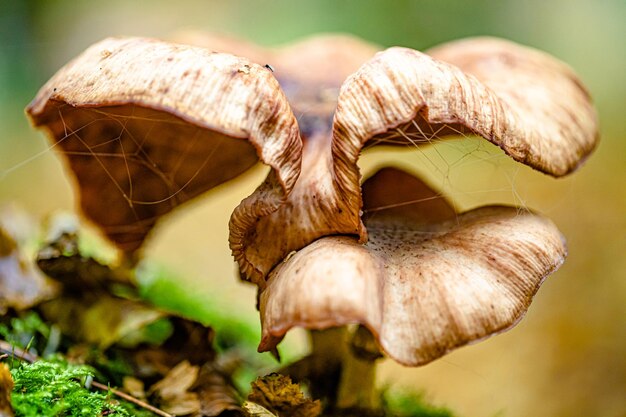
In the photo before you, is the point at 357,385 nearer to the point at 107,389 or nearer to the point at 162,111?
the point at 107,389

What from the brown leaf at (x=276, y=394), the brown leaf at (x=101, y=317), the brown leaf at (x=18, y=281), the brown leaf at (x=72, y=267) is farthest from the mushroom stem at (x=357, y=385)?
the brown leaf at (x=18, y=281)

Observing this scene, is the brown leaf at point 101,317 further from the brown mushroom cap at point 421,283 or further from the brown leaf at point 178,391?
the brown mushroom cap at point 421,283

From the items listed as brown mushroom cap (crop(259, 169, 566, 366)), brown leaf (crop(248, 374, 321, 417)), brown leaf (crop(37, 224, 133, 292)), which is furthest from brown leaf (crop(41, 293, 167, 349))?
brown mushroom cap (crop(259, 169, 566, 366))

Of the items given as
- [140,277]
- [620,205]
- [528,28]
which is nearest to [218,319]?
[140,277]

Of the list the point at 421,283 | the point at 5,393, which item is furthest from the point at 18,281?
the point at 421,283

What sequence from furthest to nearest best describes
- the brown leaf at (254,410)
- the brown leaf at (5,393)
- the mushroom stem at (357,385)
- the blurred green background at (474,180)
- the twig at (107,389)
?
the blurred green background at (474,180) < the mushroom stem at (357,385) < the twig at (107,389) < the brown leaf at (254,410) < the brown leaf at (5,393)

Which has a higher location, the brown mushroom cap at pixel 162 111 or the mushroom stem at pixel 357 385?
the brown mushroom cap at pixel 162 111

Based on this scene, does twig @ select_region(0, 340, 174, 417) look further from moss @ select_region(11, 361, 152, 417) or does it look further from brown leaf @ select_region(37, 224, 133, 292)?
brown leaf @ select_region(37, 224, 133, 292)
